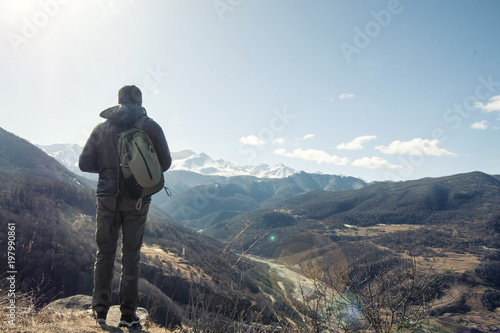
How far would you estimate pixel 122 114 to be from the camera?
11.8 ft

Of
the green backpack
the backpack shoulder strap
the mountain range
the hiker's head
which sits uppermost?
the hiker's head

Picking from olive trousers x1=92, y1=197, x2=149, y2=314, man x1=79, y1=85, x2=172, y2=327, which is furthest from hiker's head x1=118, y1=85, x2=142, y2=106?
olive trousers x1=92, y1=197, x2=149, y2=314

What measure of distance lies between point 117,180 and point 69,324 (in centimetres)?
181

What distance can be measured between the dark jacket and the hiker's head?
0.41ft

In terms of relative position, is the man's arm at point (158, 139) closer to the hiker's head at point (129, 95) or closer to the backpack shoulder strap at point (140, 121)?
the backpack shoulder strap at point (140, 121)

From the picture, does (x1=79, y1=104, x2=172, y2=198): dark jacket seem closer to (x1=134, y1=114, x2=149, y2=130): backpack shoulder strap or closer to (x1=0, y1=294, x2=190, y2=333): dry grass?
(x1=134, y1=114, x2=149, y2=130): backpack shoulder strap

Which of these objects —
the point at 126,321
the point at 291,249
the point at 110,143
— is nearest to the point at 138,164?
the point at 110,143

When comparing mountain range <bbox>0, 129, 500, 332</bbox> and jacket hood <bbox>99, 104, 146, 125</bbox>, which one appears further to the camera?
jacket hood <bbox>99, 104, 146, 125</bbox>

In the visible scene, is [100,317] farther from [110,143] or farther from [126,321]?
[110,143]

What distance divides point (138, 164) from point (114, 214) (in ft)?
2.58

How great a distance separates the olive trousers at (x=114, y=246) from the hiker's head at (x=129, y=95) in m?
1.40

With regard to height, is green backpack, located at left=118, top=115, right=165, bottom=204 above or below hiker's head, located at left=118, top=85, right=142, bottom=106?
below

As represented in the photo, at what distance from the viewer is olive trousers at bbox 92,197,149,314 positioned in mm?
3457

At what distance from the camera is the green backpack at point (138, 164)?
10.9 ft
